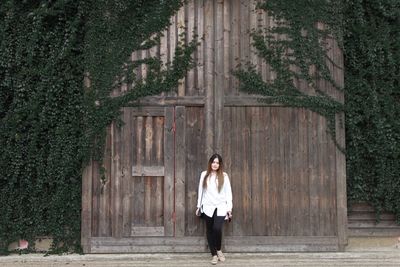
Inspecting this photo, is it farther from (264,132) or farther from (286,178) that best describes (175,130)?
(286,178)

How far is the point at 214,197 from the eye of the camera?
6734 millimetres

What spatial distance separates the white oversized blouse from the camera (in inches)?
265

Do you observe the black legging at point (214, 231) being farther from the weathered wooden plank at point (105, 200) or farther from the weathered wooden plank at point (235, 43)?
the weathered wooden plank at point (235, 43)

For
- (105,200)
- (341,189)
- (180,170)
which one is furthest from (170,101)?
(341,189)

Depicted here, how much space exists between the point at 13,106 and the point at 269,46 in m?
4.38

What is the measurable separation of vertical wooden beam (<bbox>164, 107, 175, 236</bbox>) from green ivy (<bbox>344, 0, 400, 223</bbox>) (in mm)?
2975

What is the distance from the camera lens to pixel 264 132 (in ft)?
23.9

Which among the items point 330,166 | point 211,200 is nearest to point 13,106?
point 211,200

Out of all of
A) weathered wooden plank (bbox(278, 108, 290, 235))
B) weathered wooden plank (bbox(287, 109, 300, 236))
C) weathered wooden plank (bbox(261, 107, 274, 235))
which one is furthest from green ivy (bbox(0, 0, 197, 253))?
weathered wooden plank (bbox(287, 109, 300, 236))

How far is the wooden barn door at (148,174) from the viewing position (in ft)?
23.4

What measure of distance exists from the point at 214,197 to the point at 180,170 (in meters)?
0.80

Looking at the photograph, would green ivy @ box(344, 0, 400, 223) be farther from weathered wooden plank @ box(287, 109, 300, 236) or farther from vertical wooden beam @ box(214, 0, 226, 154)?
vertical wooden beam @ box(214, 0, 226, 154)

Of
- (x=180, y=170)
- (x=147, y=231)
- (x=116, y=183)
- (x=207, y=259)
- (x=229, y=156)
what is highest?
(x=229, y=156)

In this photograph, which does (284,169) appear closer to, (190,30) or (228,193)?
(228,193)
